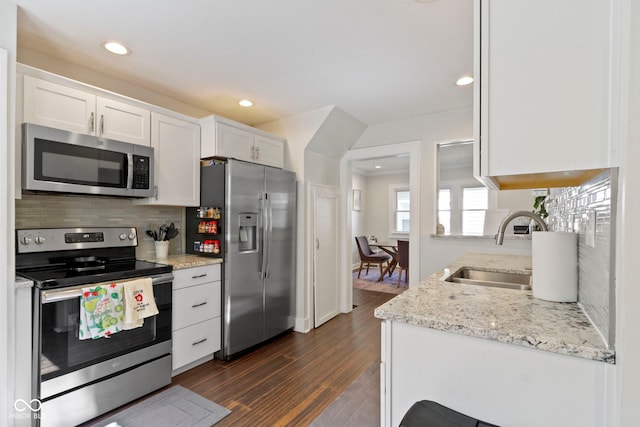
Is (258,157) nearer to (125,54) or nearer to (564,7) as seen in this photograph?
(125,54)

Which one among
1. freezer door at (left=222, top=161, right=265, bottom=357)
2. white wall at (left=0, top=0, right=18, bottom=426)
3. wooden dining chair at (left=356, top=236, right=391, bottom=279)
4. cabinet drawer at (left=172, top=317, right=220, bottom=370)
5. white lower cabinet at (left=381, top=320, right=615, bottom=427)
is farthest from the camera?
wooden dining chair at (left=356, top=236, right=391, bottom=279)

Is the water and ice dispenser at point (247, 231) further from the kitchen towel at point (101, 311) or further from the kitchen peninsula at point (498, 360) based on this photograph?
the kitchen peninsula at point (498, 360)

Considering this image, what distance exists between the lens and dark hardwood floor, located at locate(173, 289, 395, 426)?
1.98 m

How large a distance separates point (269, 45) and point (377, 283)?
466 centimetres

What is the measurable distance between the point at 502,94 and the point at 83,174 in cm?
246

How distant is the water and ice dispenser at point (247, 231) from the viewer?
9.14 ft

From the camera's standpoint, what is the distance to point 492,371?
3.02 feet

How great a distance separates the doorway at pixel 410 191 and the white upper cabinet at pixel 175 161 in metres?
1.89

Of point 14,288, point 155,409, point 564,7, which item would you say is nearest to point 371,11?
point 564,7

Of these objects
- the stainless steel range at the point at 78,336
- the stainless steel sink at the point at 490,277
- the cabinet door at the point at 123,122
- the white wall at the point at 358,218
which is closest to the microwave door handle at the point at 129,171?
the cabinet door at the point at 123,122

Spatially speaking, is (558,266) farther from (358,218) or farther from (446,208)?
(358,218)

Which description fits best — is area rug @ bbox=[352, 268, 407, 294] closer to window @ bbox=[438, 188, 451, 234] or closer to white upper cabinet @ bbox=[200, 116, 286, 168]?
window @ bbox=[438, 188, 451, 234]

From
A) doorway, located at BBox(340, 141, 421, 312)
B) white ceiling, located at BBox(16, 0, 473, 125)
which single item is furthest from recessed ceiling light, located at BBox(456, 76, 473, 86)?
doorway, located at BBox(340, 141, 421, 312)

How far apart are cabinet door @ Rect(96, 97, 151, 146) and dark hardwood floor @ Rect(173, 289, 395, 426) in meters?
1.90
